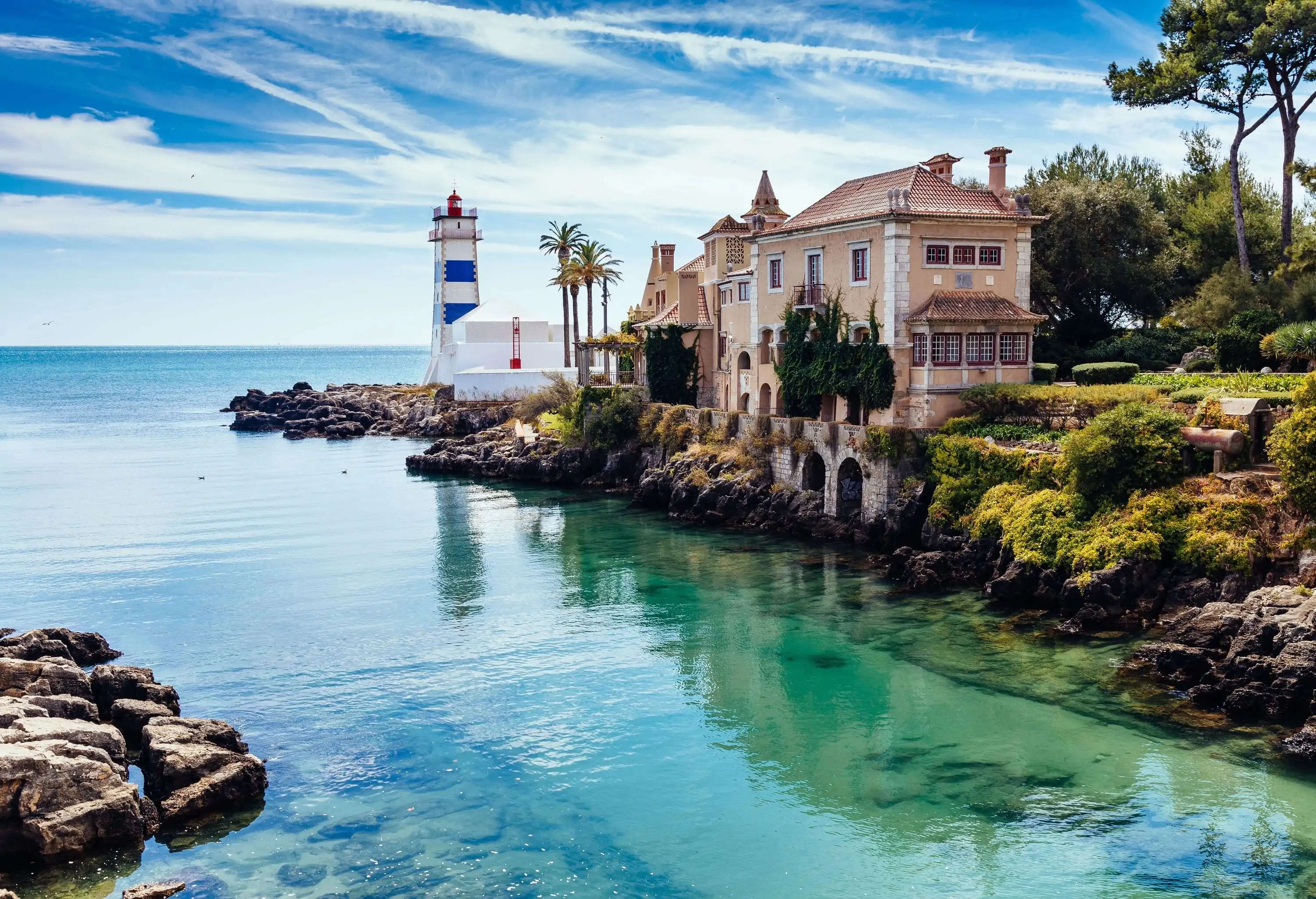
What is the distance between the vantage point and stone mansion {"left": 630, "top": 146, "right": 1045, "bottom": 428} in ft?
157

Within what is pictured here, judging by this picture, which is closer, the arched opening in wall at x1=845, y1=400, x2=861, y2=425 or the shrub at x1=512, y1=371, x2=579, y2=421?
the arched opening in wall at x1=845, y1=400, x2=861, y2=425

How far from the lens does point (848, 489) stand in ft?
165

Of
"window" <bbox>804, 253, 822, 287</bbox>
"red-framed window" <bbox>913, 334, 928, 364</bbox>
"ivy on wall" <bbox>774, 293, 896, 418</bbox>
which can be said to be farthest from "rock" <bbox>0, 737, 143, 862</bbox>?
"window" <bbox>804, 253, 822, 287</bbox>

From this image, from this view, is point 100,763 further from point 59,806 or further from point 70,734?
point 70,734

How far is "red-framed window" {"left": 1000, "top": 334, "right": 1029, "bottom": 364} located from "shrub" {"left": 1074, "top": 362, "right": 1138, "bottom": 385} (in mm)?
2768

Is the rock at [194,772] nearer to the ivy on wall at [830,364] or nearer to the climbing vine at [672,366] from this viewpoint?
the ivy on wall at [830,364]

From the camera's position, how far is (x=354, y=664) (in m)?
33.7

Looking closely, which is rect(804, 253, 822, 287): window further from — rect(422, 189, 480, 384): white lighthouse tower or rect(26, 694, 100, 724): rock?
rect(422, 189, 480, 384): white lighthouse tower

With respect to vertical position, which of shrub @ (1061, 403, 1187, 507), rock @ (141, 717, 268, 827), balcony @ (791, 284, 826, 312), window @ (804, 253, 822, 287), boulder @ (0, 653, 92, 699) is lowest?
rock @ (141, 717, 268, 827)

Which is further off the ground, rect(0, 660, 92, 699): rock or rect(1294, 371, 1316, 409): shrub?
rect(1294, 371, 1316, 409): shrub

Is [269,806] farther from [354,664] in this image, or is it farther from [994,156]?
[994,156]

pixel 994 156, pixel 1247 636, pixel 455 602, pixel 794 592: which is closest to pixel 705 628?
pixel 794 592

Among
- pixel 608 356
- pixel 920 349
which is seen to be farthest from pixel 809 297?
pixel 608 356

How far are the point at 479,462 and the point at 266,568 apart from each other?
3080cm
